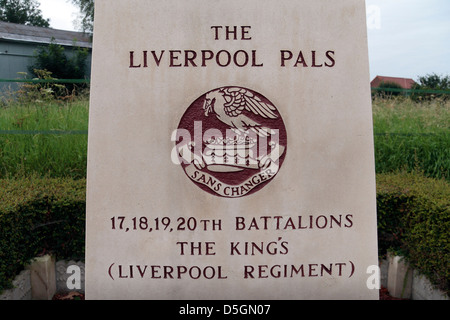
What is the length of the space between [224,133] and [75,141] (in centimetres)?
271

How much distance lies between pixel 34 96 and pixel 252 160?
435cm

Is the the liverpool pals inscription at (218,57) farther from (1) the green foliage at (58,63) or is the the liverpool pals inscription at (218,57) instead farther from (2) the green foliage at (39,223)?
(1) the green foliage at (58,63)

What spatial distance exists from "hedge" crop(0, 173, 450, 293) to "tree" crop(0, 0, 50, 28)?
34.3 meters

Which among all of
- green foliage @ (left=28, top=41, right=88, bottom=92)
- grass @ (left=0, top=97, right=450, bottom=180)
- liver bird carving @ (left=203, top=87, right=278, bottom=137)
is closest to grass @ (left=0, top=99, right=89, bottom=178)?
grass @ (left=0, top=97, right=450, bottom=180)

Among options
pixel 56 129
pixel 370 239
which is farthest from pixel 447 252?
pixel 56 129

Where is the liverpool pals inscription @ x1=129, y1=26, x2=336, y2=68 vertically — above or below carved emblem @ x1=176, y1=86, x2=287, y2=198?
above

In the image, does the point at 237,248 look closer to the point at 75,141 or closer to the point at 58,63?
the point at 75,141

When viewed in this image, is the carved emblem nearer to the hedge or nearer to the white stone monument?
the white stone monument

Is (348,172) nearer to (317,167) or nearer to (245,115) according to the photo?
(317,167)

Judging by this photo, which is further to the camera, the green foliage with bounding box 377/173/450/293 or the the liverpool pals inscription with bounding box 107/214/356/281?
the green foliage with bounding box 377/173/450/293

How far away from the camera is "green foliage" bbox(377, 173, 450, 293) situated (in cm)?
287

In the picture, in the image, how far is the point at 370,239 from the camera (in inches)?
99.1

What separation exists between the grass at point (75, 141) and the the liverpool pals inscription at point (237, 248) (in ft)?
6.67

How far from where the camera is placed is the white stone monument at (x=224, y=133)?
8.00ft
